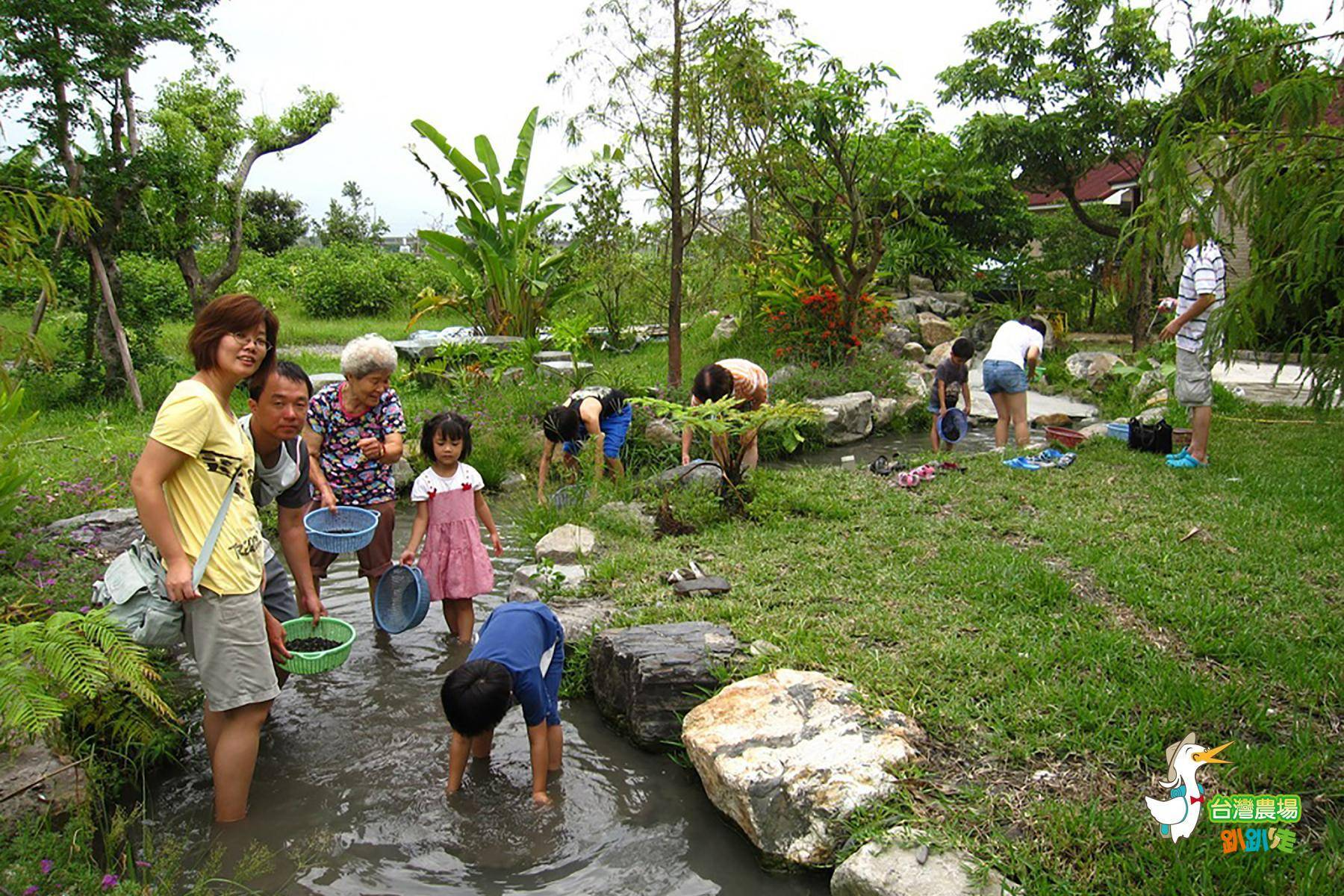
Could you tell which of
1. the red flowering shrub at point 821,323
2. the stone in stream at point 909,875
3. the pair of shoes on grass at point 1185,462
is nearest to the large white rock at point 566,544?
the stone in stream at point 909,875

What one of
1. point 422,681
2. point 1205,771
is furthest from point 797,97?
point 1205,771

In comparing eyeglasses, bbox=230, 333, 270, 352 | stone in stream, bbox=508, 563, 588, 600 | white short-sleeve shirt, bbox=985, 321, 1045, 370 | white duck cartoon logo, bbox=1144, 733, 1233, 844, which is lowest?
stone in stream, bbox=508, 563, 588, 600

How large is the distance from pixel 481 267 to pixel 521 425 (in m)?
4.94

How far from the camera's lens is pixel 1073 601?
15.6 ft

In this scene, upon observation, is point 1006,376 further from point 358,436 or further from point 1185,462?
point 358,436

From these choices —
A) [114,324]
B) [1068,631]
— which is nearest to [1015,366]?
[1068,631]

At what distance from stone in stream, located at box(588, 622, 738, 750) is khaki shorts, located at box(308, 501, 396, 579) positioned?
139 centimetres

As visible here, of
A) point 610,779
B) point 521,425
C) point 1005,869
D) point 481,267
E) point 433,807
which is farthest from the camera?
point 481,267

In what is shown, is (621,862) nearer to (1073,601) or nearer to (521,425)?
(1073,601)

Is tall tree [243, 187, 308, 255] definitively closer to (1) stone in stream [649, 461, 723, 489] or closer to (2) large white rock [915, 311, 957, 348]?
(2) large white rock [915, 311, 957, 348]

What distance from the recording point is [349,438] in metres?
4.92

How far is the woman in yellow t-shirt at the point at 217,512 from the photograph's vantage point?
3.04 metres

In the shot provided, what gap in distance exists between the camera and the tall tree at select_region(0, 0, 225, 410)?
8359 millimetres

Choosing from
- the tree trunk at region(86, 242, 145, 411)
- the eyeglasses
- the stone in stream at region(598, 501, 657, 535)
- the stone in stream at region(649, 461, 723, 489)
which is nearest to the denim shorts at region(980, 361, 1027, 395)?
the stone in stream at region(649, 461, 723, 489)
